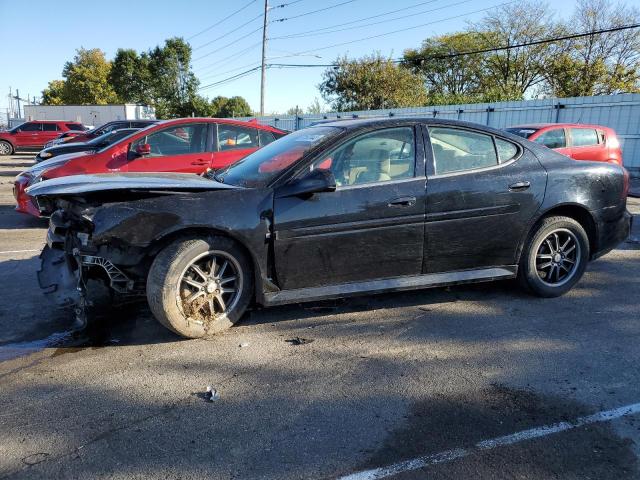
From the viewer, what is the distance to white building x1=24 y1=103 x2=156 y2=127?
4070cm

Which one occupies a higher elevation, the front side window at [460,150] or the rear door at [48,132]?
the rear door at [48,132]

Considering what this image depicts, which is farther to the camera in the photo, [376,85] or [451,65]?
[451,65]

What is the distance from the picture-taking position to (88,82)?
56.5m

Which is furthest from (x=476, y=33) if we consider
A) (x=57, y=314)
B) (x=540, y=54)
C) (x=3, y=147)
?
(x=57, y=314)

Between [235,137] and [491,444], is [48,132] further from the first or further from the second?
[491,444]

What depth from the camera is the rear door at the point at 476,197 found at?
427 cm

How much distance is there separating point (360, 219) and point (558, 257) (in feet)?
7.00

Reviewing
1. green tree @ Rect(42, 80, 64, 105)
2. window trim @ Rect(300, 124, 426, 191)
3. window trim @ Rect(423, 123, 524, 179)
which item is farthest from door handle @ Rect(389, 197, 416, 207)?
green tree @ Rect(42, 80, 64, 105)

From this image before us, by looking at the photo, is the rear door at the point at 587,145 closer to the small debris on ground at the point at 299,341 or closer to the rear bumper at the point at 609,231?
the rear bumper at the point at 609,231

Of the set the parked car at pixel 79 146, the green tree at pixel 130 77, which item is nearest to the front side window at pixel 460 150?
the parked car at pixel 79 146

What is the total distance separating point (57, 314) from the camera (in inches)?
174

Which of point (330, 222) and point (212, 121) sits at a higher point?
point (212, 121)

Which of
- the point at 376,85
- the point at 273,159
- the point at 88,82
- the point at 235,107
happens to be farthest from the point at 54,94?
the point at 273,159

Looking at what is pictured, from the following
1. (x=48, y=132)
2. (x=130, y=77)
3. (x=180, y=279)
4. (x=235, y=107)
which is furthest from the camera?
(x=235, y=107)
